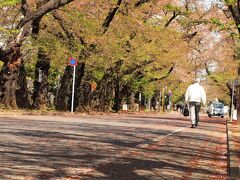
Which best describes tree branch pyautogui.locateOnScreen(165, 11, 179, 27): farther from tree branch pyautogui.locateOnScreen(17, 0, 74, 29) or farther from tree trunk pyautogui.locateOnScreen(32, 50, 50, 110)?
tree branch pyautogui.locateOnScreen(17, 0, 74, 29)

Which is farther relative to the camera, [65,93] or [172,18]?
[172,18]

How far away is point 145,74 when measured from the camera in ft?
165

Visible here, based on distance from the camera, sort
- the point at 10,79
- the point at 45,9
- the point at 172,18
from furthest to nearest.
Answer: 1. the point at 172,18
2. the point at 10,79
3. the point at 45,9

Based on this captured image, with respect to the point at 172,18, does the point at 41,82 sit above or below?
below

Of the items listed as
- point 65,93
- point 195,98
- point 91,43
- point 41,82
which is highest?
point 91,43

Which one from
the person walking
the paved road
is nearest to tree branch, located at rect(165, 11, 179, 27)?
the person walking

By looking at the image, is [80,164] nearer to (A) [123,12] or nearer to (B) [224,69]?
(A) [123,12]

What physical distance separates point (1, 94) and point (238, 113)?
41.4 feet

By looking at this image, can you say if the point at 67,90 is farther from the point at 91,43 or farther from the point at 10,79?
→ the point at 10,79

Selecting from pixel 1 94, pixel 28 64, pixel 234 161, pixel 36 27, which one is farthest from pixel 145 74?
pixel 234 161

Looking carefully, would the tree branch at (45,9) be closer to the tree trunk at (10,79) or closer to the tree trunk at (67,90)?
the tree trunk at (10,79)

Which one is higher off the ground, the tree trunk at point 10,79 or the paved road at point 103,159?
the tree trunk at point 10,79

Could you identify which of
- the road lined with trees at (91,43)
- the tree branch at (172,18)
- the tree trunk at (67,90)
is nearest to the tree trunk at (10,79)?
the road lined with trees at (91,43)

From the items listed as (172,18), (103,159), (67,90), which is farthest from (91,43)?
(103,159)
